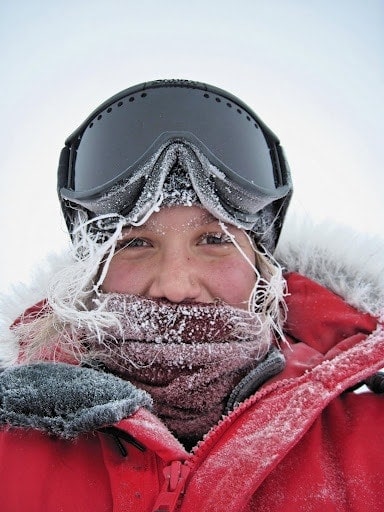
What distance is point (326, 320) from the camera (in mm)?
1809

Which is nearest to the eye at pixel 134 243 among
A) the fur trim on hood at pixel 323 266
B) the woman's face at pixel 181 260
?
the woman's face at pixel 181 260

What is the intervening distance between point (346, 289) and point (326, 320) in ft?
0.55

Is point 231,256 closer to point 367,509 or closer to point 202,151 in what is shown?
point 202,151

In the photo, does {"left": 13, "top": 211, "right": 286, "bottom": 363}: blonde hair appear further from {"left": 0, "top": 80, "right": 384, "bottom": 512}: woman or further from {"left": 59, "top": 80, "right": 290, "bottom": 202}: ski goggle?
{"left": 59, "top": 80, "right": 290, "bottom": 202}: ski goggle

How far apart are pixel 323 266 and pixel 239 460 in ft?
3.65

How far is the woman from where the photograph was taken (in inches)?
46.7

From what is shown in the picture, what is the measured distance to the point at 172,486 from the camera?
1131 millimetres

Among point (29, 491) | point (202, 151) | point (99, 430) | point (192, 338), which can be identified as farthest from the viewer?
point (202, 151)

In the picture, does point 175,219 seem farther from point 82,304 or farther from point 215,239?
point 82,304

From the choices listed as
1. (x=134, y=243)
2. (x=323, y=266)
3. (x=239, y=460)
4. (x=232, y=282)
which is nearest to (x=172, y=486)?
(x=239, y=460)

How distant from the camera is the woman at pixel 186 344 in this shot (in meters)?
1.19

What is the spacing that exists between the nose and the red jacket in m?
0.44

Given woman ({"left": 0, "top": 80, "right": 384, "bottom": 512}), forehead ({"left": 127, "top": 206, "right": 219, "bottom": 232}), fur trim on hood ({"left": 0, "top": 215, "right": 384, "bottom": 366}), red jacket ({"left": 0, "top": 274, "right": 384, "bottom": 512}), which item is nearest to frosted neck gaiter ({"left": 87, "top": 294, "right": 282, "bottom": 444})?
woman ({"left": 0, "top": 80, "right": 384, "bottom": 512})

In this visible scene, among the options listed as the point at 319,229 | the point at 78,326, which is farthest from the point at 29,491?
the point at 319,229
